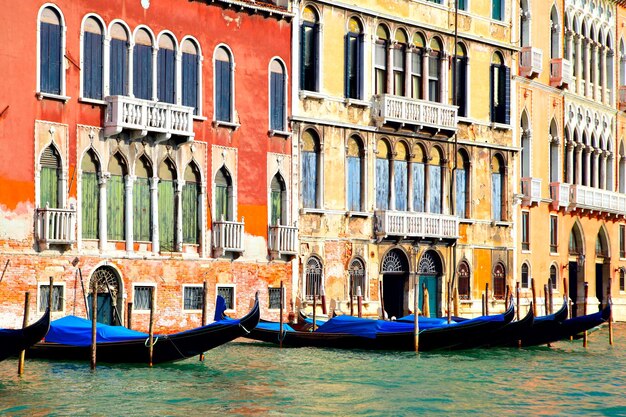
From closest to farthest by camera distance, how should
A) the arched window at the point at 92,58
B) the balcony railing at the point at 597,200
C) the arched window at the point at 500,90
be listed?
the arched window at the point at 92,58 < the arched window at the point at 500,90 < the balcony railing at the point at 597,200

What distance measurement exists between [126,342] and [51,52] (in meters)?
4.20

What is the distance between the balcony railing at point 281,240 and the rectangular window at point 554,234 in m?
7.89

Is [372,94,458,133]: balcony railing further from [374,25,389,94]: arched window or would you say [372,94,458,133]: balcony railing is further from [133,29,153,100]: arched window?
[133,29,153,100]: arched window

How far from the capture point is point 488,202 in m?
24.9

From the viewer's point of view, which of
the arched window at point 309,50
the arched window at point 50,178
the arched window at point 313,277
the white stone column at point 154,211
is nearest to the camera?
the arched window at point 50,178

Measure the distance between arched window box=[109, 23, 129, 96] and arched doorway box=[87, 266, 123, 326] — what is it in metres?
2.40

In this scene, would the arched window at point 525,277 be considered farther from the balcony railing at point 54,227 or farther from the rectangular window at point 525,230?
the balcony railing at point 54,227

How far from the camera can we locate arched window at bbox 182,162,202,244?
19750mm

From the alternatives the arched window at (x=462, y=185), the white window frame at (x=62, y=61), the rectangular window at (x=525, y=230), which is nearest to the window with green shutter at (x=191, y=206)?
the white window frame at (x=62, y=61)

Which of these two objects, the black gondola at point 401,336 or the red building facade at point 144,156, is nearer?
the red building facade at point 144,156

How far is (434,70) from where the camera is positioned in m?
23.8

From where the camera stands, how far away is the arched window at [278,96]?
20969 millimetres

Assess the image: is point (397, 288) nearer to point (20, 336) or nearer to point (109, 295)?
point (109, 295)

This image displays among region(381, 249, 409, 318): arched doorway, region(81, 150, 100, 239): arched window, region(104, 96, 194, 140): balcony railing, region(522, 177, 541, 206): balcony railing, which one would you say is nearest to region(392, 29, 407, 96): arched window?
region(381, 249, 409, 318): arched doorway
